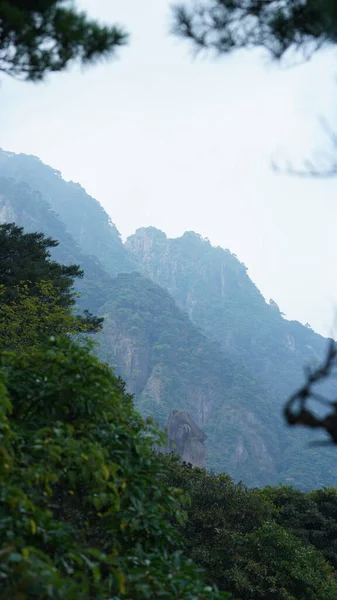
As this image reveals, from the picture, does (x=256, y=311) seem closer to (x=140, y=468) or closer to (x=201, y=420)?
(x=201, y=420)

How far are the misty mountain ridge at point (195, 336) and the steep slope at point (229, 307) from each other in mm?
334

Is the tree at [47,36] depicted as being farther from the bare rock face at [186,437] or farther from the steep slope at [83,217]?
the steep slope at [83,217]

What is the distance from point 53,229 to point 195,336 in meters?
48.3

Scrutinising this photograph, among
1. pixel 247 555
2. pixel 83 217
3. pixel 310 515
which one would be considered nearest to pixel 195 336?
pixel 83 217

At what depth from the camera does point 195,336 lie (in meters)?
122

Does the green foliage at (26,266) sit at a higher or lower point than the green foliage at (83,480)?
higher

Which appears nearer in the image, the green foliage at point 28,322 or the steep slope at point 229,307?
the green foliage at point 28,322

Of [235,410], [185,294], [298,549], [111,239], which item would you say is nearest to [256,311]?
[185,294]

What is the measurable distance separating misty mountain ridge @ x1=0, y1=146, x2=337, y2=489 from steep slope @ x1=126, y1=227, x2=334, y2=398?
334 millimetres

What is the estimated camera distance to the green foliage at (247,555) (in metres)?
11.8

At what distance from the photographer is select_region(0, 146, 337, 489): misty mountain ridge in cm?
10038

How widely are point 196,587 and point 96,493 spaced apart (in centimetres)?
91

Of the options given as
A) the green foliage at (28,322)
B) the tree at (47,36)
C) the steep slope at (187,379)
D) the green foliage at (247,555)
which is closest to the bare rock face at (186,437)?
the steep slope at (187,379)

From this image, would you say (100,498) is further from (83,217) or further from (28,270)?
(83,217)
